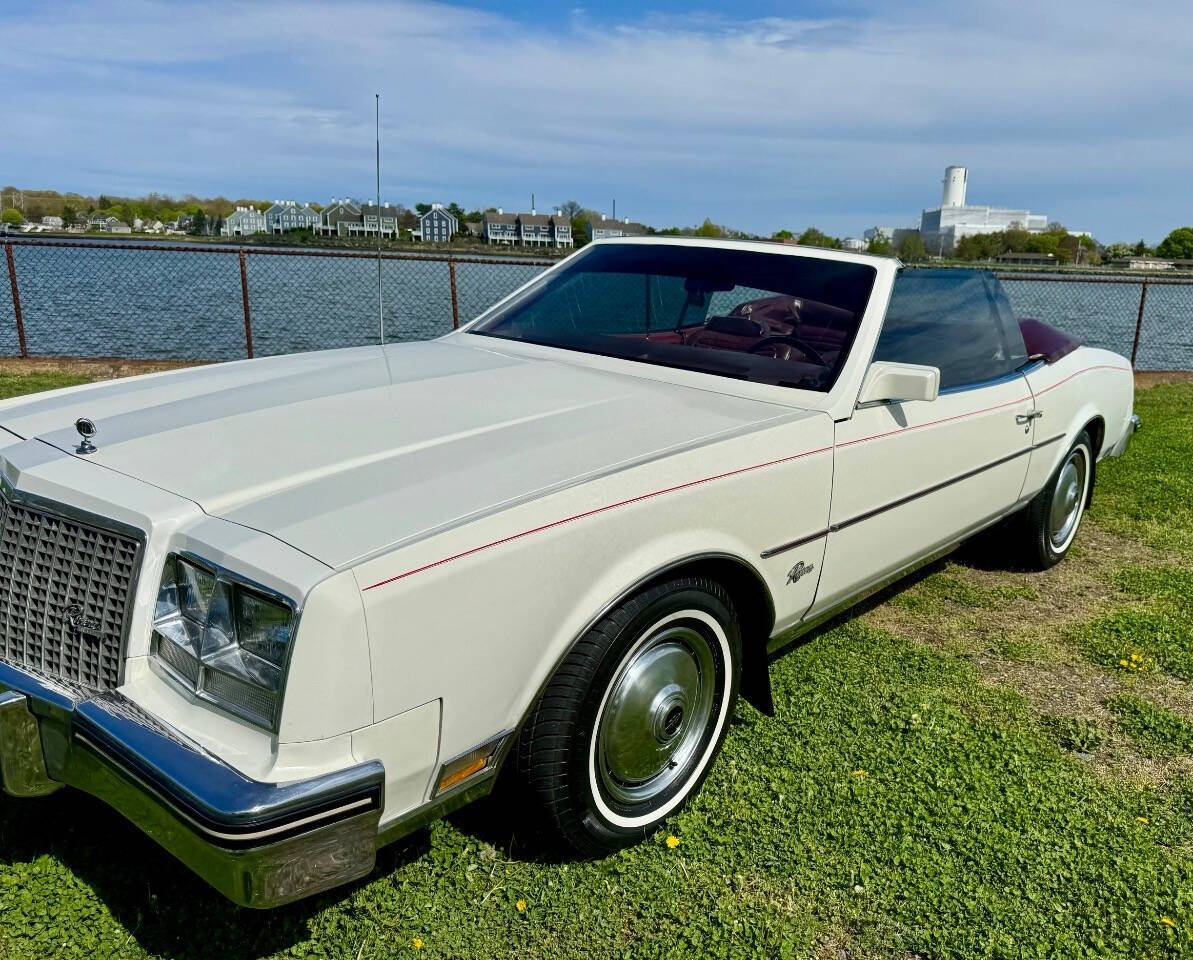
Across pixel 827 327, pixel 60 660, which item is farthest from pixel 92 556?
pixel 827 327

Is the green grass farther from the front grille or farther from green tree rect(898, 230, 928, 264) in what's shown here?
green tree rect(898, 230, 928, 264)

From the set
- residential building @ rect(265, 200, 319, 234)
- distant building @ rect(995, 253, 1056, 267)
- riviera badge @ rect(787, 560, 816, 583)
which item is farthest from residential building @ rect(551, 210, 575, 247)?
Answer: riviera badge @ rect(787, 560, 816, 583)

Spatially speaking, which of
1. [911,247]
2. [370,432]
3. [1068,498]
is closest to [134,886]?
[370,432]

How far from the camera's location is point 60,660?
6.60ft

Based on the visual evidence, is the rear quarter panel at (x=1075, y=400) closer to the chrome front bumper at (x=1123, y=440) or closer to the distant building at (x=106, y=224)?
the chrome front bumper at (x=1123, y=440)

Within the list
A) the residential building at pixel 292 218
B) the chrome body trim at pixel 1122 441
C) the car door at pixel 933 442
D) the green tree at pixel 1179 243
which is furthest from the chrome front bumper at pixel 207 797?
the green tree at pixel 1179 243

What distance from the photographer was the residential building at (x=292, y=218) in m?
7.96

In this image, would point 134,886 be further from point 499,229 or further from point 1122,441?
point 499,229

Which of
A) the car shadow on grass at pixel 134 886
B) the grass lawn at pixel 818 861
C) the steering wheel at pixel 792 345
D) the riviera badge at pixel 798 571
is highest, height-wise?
the steering wheel at pixel 792 345

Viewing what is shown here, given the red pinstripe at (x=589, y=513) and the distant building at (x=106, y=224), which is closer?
the red pinstripe at (x=589, y=513)

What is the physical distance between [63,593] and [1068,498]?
184 inches

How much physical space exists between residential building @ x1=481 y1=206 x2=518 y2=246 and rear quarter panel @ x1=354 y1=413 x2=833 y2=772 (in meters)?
15.5

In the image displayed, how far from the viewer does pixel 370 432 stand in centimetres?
240

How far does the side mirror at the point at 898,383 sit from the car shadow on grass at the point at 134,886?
6.32 ft
